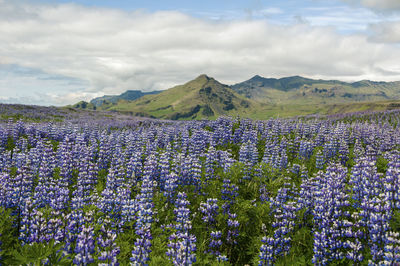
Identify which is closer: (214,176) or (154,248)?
(154,248)

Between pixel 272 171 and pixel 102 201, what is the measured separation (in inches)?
317

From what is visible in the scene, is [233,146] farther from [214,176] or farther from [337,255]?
[337,255]

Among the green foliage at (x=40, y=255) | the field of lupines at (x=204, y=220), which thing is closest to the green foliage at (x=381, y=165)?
the field of lupines at (x=204, y=220)

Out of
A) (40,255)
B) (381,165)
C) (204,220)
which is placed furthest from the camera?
(381,165)

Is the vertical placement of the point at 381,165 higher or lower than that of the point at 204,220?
higher

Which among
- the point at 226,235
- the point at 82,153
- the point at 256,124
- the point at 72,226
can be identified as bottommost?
the point at 226,235

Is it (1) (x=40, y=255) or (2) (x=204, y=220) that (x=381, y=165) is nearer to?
(2) (x=204, y=220)

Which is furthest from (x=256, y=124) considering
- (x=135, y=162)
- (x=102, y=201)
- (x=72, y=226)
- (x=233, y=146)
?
(x=72, y=226)

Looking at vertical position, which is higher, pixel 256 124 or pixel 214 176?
pixel 256 124

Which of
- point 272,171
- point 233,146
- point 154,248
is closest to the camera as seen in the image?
point 154,248

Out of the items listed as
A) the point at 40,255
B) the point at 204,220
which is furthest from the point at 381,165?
the point at 40,255

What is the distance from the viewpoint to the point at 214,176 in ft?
38.8

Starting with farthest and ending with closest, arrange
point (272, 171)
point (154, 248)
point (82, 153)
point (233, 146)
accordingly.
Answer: point (233, 146), point (82, 153), point (272, 171), point (154, 248)

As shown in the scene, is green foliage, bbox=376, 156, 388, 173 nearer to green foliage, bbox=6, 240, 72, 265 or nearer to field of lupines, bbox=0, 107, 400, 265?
field of lupines, bbox=0, 107, 400, 265
